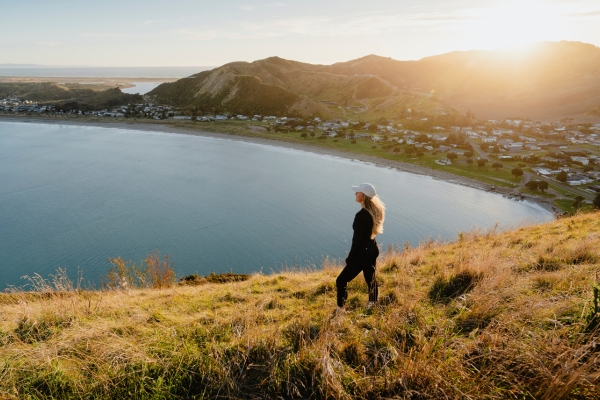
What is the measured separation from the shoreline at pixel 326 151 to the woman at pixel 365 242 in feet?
115

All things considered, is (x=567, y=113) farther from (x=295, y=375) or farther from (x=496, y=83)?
(x=295, y=375)

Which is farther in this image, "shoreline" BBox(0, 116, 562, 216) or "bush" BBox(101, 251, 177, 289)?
"shoreline" BBox(0, 116, 562, 216)

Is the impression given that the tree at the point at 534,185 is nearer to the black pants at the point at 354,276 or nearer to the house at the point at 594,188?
the house at the point at 594,188

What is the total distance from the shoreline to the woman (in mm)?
34991

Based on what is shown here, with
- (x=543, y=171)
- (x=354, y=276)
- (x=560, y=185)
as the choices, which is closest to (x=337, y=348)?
(x=354, y=276)

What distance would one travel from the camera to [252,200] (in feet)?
117

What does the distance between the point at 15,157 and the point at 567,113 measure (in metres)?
130

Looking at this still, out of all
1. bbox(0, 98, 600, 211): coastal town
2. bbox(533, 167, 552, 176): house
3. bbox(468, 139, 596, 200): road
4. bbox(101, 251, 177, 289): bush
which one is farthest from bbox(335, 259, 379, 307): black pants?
bbox(533, 167, 552, 176): house

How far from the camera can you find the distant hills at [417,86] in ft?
310

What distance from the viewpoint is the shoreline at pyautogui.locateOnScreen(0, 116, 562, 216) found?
3681cm

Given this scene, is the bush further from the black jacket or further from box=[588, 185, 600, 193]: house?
box=[588, 185, 600, 193]: house

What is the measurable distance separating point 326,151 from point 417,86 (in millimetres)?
98093

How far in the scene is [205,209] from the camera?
107 feet

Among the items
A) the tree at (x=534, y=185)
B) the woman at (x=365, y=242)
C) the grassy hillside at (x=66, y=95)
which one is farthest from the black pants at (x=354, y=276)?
the grassy hillside at (x=66, y=95)
